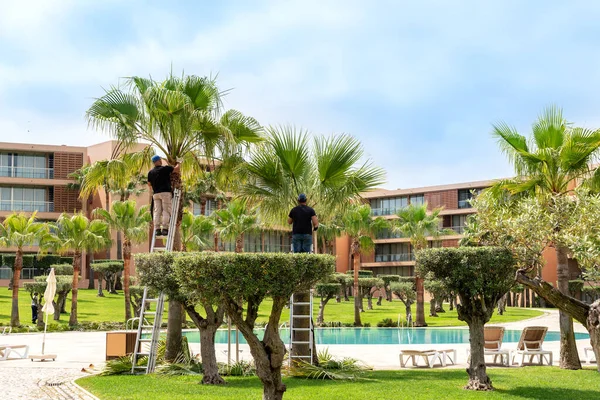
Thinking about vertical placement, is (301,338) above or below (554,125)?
below

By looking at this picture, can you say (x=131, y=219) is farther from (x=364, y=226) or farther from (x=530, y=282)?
(x=530, y=282)

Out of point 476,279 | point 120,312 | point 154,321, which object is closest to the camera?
point 476,279

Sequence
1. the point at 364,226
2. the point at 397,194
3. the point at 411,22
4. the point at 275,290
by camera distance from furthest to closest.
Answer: the point at 397,194 < the point at 364,226 < the point at 411,22 < the point at 275,290

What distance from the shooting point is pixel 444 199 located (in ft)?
211

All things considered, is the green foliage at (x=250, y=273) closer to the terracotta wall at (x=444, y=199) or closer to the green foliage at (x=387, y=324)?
the green foliage at (x=387, y=324)

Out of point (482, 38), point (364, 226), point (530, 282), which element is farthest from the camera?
point (364, 226)

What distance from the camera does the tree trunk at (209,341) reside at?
43.8 ft

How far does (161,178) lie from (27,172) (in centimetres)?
4321

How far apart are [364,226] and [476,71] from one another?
2683cm

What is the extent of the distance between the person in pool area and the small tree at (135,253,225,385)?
6.47 feet

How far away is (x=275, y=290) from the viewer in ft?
31.2

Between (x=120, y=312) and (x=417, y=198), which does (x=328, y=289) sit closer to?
(x=120, y=312)

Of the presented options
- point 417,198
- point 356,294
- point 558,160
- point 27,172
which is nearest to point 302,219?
point 558,160

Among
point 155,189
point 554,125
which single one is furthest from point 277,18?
point 554,125
